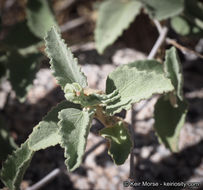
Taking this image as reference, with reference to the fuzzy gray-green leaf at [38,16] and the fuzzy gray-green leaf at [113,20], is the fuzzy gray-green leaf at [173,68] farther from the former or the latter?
the fuzzy gray-green leaf at [38,16]

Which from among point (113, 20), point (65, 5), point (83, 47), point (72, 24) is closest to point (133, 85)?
point (113, 20)

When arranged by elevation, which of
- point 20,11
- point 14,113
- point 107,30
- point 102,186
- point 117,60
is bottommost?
point 102,186

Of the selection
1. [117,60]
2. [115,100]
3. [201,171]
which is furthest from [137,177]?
[117,60]

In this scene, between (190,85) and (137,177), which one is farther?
(190,85)

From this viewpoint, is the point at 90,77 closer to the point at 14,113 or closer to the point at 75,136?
the point at 14,113

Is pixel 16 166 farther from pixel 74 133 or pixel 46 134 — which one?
pixel 74 133

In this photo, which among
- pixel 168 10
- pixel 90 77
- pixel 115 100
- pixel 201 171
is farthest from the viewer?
pixel 90 77

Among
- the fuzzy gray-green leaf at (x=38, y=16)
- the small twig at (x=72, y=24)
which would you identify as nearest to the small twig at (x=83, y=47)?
the small twig at (x=72, y=24)
